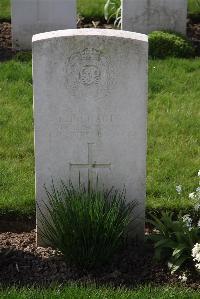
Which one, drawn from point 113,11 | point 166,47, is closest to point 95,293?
point 166,47

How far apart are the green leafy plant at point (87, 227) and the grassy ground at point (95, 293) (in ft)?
1.01

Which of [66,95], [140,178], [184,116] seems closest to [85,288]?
[140,178]

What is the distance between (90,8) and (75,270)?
6387mm

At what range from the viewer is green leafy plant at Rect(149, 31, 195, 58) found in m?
8.81

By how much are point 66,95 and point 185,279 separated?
1.31 metres

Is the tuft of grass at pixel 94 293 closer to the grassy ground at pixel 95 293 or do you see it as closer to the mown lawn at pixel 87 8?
the grassy ground at pixel 95 293

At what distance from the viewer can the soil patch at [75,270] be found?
452cm

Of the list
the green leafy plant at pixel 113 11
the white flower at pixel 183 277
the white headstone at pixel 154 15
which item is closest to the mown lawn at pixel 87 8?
the green leafy plant at pixel 113 11

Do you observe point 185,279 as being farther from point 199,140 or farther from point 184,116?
point 184,116

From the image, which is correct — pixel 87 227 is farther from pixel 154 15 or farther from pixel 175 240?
pixel 154 15

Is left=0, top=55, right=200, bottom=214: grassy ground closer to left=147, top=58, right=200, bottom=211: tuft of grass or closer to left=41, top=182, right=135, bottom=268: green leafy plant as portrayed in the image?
left=147, top=58, right=200, bottom=211: tuft of grass

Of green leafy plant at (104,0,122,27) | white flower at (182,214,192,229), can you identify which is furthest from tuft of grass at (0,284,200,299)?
green leafy plant at (104,0,122,27)

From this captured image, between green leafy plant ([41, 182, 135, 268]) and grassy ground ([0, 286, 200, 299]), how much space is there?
1.01 feet

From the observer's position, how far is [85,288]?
4305 mm
